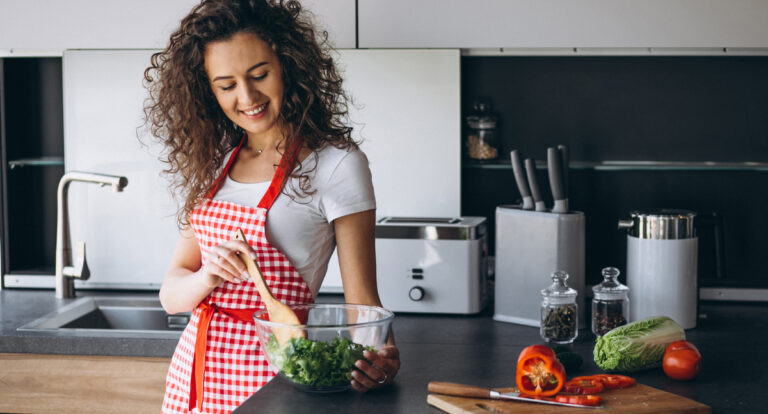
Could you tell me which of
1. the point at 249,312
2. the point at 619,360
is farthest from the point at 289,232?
the point at 619,360

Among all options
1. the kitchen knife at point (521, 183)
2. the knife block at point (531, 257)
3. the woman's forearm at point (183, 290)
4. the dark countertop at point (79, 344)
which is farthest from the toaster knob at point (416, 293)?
the woman's forearm at point (183, 290)

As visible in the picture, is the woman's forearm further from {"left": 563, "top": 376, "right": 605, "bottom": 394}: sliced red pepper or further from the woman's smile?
{"left": 563, "top": 376, "right": 605, "bottom": 394}: sliced red pepper

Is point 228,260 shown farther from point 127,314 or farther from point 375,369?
point 127,314

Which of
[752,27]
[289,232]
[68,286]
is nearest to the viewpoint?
[289,232]

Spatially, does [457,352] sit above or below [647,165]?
below

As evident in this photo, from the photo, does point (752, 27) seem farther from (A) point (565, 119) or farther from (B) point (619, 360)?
(B) point (619, 360)

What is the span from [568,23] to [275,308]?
117 cm

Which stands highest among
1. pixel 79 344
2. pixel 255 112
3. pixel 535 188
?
pixel 255 112

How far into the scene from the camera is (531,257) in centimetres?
201

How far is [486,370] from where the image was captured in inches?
63.0

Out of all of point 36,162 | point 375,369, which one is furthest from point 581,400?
point 36,162

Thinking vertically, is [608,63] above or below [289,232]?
above

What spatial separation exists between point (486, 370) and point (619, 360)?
255mm

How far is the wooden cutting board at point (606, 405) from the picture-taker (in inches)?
47.6
